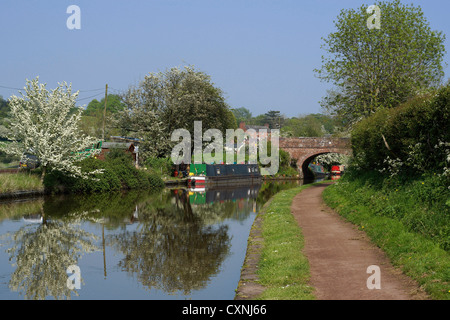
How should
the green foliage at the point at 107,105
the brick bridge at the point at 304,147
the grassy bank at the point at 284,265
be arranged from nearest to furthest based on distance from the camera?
the grassy bank at the point at 284,265 < the brick bridge at the point at 304,147 < the green foliage at the point at 107,105

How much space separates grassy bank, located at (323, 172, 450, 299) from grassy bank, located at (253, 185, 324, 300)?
1513 millimetres

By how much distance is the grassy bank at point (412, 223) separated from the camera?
22.6 feet

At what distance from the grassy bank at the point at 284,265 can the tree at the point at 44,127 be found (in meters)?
14.1

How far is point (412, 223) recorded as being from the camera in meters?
9.28

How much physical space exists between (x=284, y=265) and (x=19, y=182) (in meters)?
18.2

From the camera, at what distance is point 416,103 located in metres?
12.6

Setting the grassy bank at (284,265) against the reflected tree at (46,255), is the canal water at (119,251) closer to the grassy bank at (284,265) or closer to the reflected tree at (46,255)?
the reflected tree at (46,255)

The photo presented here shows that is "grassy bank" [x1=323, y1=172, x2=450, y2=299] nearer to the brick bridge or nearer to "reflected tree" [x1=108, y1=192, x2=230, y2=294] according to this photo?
"reflected tree" [x1=108, y1=192, x2=230, y2=294]

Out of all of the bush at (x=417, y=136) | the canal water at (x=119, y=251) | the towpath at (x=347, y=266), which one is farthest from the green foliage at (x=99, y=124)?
the towpath at (x=347, y=266)

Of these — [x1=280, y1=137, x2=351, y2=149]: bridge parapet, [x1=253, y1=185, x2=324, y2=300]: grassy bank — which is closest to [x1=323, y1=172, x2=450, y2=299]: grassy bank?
[x1=253, y1=185, x2=324, y2=300]: grassy bank

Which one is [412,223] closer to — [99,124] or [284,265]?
[284,265]

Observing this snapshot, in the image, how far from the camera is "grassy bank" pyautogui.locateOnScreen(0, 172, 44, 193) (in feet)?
71.9

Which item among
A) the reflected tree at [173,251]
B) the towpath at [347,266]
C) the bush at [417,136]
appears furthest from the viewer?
the bush at [417,136]
